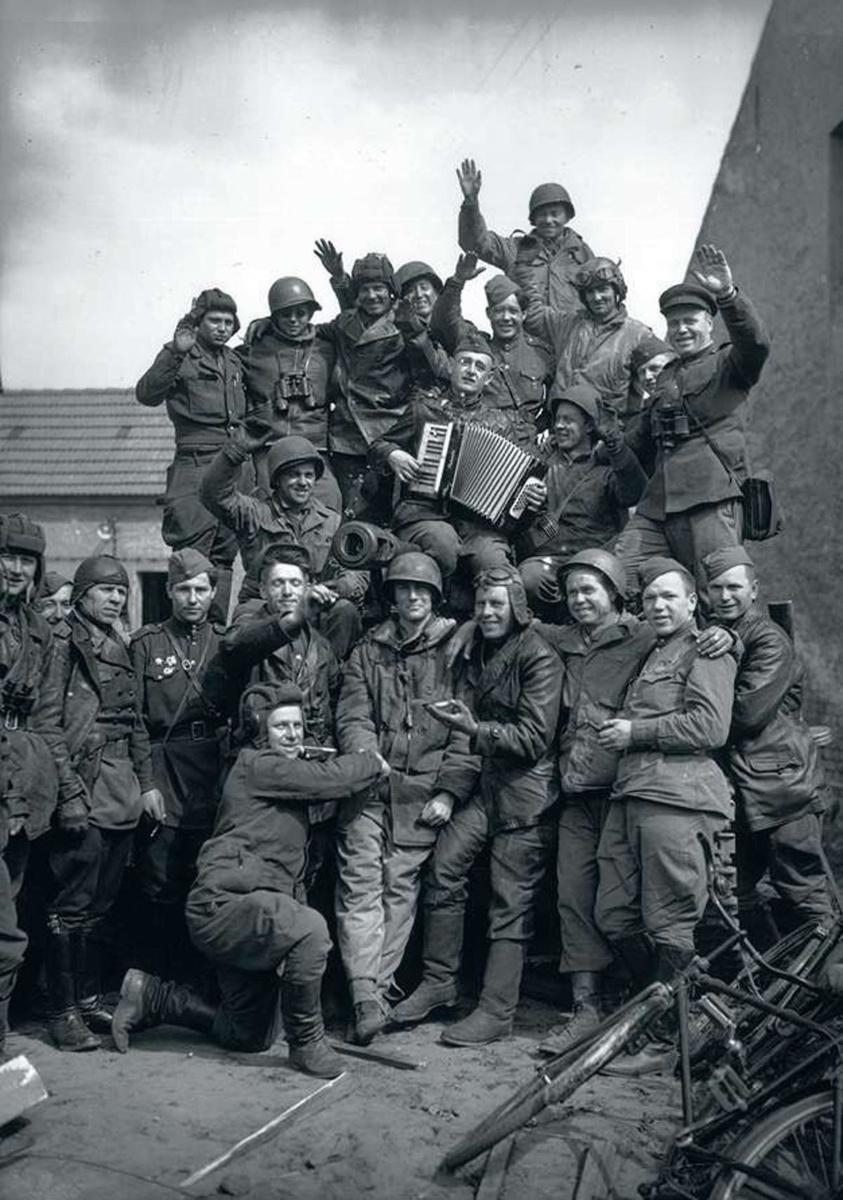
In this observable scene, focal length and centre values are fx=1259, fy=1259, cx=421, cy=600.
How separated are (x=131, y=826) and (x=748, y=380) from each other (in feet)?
14.2

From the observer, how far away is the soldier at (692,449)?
25.1 ft

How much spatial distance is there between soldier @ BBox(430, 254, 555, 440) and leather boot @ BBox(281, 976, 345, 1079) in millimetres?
4785

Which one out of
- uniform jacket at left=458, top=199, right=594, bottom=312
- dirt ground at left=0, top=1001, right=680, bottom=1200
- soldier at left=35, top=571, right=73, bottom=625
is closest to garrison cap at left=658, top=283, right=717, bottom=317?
uniform jacket at left=458, top=199, right=594, bottom=312

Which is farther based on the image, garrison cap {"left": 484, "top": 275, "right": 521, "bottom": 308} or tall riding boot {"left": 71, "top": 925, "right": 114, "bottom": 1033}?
garrison cap {"left": 484, "top": 275, "right": 521, "bottom": 308}

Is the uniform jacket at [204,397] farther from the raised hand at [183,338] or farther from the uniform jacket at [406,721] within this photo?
the uniform jacket at [406,721]

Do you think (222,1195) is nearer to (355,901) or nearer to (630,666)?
(355,901)

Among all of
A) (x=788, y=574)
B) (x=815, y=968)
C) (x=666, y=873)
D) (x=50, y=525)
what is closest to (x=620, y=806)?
(x=666, y=873)

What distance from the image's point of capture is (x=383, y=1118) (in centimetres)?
575

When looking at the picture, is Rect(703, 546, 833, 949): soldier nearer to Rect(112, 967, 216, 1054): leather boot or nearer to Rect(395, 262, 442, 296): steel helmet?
Rect(112, 967, 216, 1054): leather boot

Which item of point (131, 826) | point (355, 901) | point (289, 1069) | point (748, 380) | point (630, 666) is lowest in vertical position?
point (289, 1069)

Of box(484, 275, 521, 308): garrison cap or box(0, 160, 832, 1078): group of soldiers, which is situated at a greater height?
box(484, 275, 521, 308): garrison cap

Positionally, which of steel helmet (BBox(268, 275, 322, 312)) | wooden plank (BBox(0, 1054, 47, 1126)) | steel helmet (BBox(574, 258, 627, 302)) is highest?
steel helmet (BBox(574, 258, 627, 302))

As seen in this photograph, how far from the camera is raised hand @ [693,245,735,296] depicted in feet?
21.7

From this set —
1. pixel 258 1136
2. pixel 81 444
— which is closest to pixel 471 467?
pixel 258 1136
